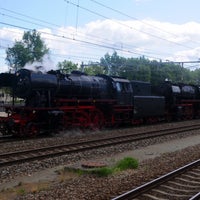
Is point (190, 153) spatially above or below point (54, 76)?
below

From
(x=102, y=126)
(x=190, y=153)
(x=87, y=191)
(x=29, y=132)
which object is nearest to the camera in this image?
(x=87, y=191)

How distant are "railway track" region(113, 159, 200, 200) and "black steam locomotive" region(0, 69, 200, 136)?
9.96 meters

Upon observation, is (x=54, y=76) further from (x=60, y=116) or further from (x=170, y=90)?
(x=170, y=90)

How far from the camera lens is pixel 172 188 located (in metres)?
8.99

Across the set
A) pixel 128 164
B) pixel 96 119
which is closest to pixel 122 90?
pixel 96 119

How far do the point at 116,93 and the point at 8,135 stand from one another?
774 centimetres

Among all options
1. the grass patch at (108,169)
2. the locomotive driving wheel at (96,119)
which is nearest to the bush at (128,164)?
the grass patch at (108,169)

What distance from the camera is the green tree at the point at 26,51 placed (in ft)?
279

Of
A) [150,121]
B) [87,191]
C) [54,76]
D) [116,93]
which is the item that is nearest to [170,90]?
[150,121]

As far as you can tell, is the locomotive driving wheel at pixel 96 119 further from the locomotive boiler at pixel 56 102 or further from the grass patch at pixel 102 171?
the grass patch at pixel 102 171

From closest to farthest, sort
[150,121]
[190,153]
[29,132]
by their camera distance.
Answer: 1. [190,153]
2. [29,132]
3. [150,121]

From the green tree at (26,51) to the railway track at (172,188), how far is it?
74543 mm

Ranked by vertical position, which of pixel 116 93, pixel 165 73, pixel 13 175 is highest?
pixel 165 73

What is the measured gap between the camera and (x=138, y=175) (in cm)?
1045
